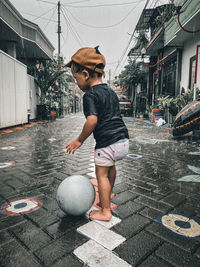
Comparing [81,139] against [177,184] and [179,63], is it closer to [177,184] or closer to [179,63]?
[177,184]

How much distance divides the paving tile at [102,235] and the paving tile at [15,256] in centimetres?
45

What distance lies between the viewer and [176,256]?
143cm

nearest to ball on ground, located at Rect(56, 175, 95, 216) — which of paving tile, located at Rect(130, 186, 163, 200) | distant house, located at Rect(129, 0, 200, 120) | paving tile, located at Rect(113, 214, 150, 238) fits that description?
paving tile, located at Rect(113, 214, 150, 238)

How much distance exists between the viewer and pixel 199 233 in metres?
1.70

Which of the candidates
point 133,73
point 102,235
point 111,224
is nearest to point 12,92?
point 111,224

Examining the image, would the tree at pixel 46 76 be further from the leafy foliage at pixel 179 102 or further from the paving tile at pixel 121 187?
the paving tile at pixel 121 187

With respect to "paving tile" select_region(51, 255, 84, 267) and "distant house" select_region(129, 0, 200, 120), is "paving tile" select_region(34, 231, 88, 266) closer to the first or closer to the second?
"paving tile" select_region(51, 255, 84, 267)

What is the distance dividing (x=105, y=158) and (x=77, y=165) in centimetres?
195

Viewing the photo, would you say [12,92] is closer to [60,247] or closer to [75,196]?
[75,196]

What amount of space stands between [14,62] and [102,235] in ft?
31.6

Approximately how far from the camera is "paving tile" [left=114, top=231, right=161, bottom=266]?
1.40 m

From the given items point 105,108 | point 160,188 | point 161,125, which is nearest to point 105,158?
point 105,108

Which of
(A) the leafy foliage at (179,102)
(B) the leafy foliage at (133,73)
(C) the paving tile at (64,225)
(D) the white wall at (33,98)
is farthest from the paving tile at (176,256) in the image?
(B) the leafy foliage at (133,73)

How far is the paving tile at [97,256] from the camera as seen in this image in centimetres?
134
